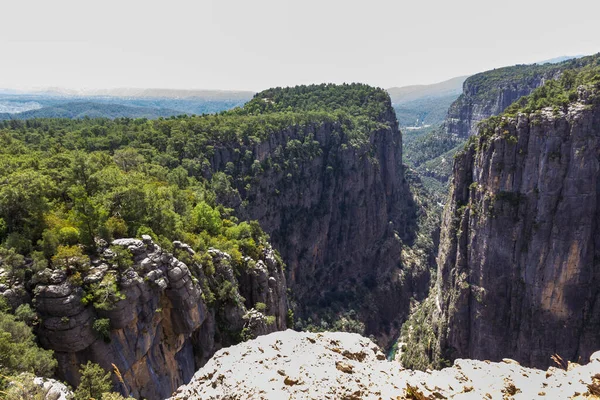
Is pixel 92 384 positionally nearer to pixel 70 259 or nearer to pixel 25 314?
pixel 25 314

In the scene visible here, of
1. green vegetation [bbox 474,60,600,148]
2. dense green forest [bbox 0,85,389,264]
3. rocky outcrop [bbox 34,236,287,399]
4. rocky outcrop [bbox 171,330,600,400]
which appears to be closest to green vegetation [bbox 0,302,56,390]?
rocky outcrop [bbox 34,236,287,399]

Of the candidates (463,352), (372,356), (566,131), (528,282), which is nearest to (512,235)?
(528,282)

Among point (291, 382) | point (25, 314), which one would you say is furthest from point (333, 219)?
point (291, 382)

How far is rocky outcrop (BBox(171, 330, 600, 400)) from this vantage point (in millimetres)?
13875

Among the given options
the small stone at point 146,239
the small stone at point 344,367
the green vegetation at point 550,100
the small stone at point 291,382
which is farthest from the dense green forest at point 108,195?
the green vegetation at point 550,100

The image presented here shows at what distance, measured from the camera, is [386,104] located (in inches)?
5625

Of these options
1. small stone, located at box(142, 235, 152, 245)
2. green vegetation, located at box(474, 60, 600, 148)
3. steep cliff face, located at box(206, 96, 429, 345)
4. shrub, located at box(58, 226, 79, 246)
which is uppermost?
green vegetation, located at box(474, 60, 600, 148)

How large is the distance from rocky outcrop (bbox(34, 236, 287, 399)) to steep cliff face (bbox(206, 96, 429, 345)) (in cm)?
4035

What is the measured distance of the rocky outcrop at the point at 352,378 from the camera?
13875 millimetres

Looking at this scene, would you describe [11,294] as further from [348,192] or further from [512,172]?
[348,192]

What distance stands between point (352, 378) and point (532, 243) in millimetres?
53591

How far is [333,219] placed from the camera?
4242 inches

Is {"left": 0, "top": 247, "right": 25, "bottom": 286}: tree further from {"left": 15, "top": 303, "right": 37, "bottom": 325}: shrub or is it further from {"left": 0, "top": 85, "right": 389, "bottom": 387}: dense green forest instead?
{"left": 15, "top": 303, "right": 37, "bottom": 325}: shrub

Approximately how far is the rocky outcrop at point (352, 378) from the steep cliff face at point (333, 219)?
57.7 meters
